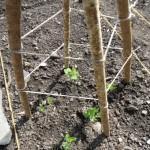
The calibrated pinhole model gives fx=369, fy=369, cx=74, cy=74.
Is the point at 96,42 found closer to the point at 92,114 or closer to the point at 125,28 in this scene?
the point at 125,28

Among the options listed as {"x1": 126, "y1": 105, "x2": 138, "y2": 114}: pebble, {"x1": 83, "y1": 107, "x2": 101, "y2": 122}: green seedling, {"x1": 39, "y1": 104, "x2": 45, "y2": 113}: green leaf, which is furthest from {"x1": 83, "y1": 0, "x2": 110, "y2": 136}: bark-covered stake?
{"x1": 39, "y1": 104, "x2": 45, "y2": 113}: green leaf

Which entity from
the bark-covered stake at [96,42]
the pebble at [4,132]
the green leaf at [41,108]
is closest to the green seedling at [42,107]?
the green leaf at [41,108]

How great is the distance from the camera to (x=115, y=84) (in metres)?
2.04

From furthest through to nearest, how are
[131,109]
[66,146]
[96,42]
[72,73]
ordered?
[72,73] → [131,109] → [66,146] → [96,42]

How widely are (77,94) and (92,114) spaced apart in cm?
21

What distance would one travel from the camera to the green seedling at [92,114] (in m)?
1.82

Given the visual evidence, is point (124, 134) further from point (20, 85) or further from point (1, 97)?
point (1, 97)

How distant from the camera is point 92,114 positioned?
1825 mm

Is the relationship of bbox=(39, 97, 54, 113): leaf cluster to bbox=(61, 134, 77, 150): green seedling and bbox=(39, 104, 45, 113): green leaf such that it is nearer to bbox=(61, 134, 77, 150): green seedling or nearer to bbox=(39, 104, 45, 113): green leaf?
bbox=(39, 104, 45, 113): green leaf

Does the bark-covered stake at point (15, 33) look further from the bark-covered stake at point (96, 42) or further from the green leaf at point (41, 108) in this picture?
the bark-covered stake at point (96, 42)

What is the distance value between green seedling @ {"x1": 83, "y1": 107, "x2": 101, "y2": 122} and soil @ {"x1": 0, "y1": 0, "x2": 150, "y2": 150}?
33 millimetres

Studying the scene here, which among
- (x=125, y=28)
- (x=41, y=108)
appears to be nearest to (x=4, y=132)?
(x=41, y=108)

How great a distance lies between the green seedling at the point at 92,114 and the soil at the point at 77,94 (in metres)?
0.03

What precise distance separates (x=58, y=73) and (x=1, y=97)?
35cm
